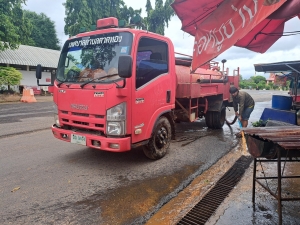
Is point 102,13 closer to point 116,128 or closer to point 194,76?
point 194,76

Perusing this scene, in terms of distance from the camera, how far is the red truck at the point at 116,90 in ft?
12.2

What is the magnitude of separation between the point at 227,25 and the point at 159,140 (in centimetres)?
244

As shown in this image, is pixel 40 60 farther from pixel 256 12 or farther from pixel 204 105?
pixel 256 12

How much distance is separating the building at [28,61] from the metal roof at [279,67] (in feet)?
58.5

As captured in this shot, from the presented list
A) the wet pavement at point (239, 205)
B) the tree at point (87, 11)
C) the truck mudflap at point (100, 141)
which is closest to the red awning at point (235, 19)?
the truck mudflap at point (100, 141)

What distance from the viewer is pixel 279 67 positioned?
22.2ft

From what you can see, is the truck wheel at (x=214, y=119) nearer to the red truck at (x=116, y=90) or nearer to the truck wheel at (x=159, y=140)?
the red truck at (x=116, y=90)

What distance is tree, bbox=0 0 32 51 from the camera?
15.5 m

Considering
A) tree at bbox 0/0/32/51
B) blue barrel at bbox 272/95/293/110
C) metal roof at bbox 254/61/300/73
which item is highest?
tree at bbox 0/0/32/51

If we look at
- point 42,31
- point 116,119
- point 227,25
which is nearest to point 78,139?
point 116,119

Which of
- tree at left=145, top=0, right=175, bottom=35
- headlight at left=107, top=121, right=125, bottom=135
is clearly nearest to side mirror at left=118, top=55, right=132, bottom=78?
headlight at left=107, top=121, right=125, bottom=135

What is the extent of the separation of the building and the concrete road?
16113 millimetres

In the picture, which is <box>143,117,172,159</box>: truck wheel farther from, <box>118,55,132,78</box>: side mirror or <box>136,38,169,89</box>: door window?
<box>118,55,132,78</box>: side mirror

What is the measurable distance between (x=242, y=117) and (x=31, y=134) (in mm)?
6176
